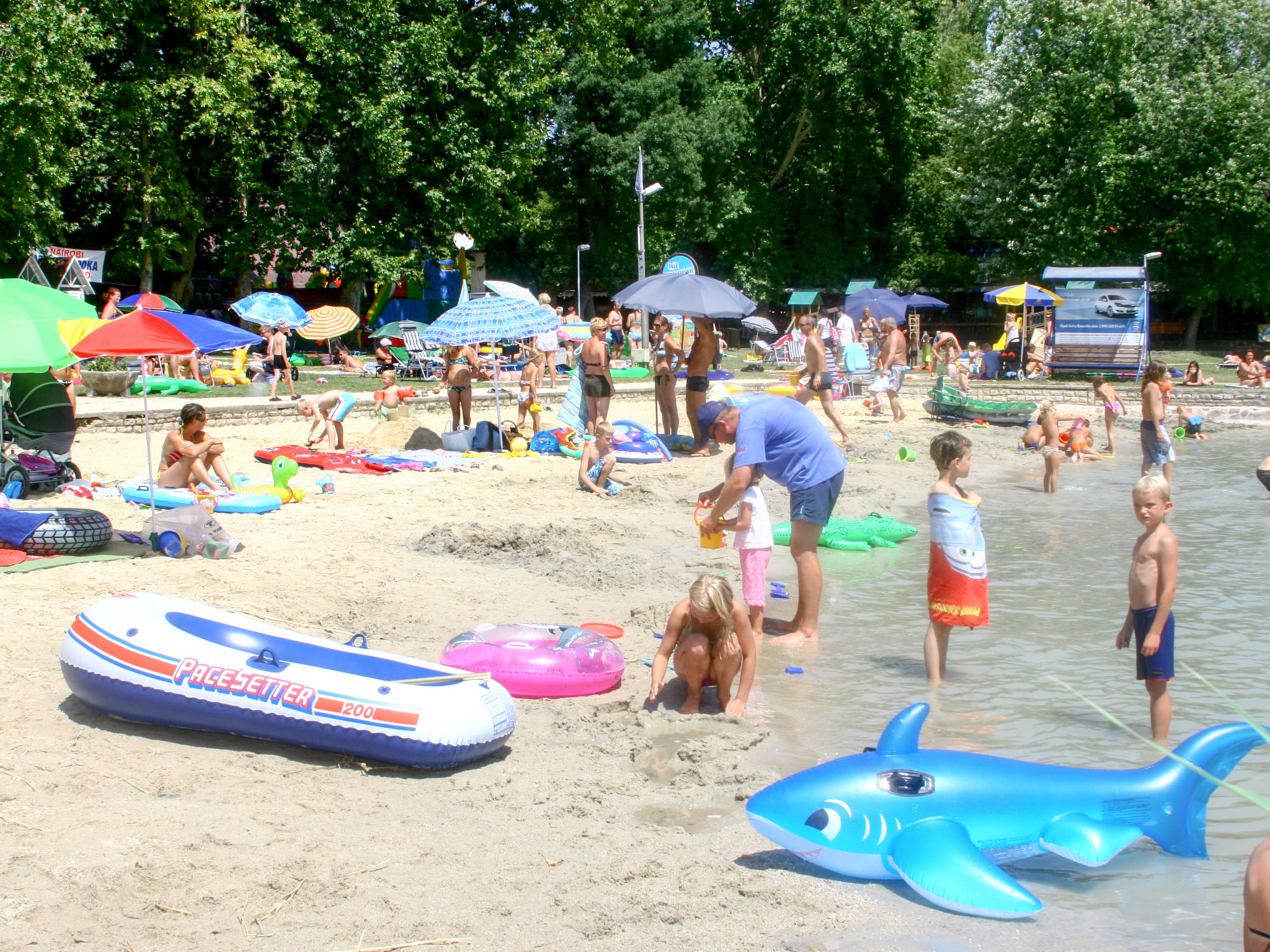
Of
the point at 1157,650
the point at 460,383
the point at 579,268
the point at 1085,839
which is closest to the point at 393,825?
the point at 1085,839

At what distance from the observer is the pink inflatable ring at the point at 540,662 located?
19.1 feet

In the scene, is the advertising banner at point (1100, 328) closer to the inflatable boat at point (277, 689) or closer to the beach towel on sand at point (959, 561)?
the beach towel on sand at point (959, 561)

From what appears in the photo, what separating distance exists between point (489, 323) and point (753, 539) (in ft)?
24.3

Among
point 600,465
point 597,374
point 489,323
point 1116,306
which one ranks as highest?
point 1116,306

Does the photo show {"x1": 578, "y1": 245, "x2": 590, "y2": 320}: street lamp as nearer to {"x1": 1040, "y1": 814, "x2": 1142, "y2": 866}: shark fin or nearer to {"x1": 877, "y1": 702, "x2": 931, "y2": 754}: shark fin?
{"x1": 877, "y1": 702, "x2": 931, "y2": 754}: shark fin

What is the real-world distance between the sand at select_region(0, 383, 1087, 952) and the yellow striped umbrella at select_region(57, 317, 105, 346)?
1.75 metres

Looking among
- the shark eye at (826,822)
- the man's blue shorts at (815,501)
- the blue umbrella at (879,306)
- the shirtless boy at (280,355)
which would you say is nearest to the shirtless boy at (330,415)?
the shirtless boy at (280,355)

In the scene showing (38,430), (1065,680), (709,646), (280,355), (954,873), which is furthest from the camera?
(280,355)

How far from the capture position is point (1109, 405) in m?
15.0

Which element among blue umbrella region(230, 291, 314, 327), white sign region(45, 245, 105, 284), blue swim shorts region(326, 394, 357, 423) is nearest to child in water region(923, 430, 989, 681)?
blue swim shorts region(326, 394, 357, 423)

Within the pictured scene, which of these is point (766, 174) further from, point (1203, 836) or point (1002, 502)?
point (1203, 836)

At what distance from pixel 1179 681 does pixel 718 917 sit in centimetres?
394

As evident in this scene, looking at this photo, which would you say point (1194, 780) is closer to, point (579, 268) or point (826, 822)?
point (826, 822)

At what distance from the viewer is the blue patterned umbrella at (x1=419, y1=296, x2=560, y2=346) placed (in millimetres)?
12961
